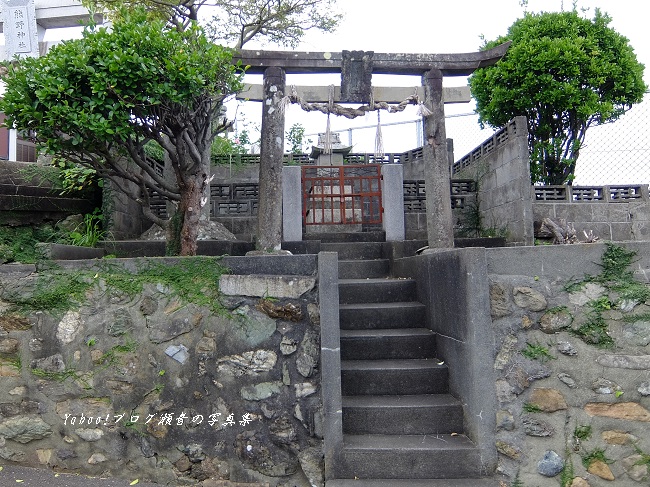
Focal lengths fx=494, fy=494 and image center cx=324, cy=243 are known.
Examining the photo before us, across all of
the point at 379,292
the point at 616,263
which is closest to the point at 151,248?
the point at 379,292

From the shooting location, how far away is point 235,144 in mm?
11977

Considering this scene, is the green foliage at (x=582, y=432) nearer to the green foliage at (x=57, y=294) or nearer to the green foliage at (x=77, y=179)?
the green foliage at (x=57, y=294)

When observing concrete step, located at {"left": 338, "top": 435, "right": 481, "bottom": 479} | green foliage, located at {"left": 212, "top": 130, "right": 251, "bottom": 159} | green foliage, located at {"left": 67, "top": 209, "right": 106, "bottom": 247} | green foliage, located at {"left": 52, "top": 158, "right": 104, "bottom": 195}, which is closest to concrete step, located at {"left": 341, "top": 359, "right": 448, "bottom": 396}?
concrete step, located at {"left": 338, "top": 435, "right": 481, "bottom": 479}

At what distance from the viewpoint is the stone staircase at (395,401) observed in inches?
146

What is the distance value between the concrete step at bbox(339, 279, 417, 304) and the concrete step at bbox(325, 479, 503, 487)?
75.0 inches

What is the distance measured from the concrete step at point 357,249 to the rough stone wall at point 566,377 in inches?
113

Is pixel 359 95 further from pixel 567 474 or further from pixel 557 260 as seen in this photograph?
pixel 567 474

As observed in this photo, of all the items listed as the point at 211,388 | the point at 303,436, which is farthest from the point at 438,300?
the point at 211,388

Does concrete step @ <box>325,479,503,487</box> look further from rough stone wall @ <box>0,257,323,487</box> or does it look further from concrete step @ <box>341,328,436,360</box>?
concrete step @ <box>341,328,436,360</box>

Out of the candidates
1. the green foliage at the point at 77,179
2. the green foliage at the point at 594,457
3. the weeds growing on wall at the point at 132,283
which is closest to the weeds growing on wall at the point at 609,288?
the green foliage at the point at 594,457

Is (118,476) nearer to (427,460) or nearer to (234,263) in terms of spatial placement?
(234,263)

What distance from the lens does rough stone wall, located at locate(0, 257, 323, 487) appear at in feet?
12.9

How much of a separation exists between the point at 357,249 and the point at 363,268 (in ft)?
1.99

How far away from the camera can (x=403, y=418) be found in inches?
158
